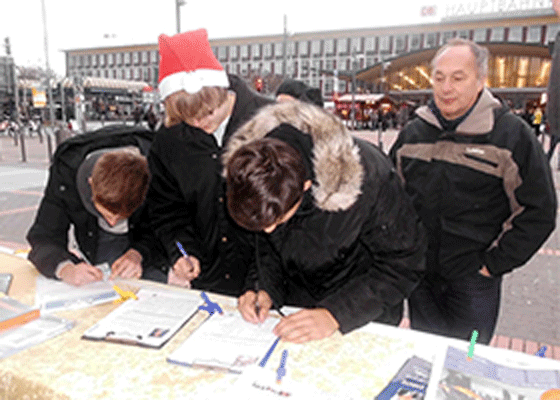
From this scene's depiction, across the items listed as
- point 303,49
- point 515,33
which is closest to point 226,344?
point 515,33

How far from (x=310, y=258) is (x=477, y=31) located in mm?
62593

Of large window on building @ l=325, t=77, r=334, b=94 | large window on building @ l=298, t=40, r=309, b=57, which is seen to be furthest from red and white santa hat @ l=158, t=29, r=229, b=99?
large window on building @ l=298, t=40, r=309, b=57

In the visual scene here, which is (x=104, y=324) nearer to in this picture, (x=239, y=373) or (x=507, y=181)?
(x=239, y=373)

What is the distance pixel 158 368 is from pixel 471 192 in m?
1.52

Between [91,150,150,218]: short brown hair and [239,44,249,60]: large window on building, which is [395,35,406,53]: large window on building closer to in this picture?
[239,44,249,60]: large window on building

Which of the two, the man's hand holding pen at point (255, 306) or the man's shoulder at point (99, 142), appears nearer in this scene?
the man's hand holding pen at point (255, 306)

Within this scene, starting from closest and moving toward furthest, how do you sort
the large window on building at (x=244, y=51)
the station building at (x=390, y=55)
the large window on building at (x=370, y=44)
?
the station building at (x=390, y=55)
the large window on building at (x=370, y=44)
the large window on building at (x=244, y=51)

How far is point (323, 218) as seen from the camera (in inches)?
61.3

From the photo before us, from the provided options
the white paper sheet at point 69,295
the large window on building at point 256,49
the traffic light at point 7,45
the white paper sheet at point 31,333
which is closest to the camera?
the white paper sheet at point 31,333

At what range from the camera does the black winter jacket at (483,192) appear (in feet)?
6.64

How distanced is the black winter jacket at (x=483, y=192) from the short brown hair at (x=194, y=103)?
0.98 meters

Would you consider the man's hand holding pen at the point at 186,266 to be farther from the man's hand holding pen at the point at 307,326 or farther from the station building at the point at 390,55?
the station building at the point at 390,55

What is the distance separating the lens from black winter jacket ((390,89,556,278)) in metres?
2.02

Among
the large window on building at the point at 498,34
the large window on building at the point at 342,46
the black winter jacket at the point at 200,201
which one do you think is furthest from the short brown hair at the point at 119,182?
the large window on building at the point at 342,46
